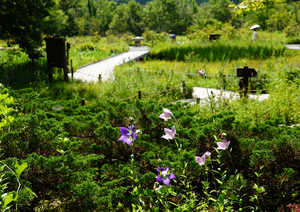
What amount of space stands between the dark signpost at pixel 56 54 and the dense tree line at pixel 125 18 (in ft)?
2.69

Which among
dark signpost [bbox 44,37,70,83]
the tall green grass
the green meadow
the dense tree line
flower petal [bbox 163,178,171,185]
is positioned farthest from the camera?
the tall green grass

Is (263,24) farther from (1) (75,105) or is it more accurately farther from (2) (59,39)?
(1) (75,105)

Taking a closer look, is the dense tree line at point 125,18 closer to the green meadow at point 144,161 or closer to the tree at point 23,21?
the tree at point 23,21

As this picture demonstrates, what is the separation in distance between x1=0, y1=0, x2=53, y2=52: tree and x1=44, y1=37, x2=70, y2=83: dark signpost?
0.82 meters

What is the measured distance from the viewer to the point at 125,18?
4506cm

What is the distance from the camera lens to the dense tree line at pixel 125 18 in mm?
8898

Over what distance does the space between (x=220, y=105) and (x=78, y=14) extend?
56746 mm

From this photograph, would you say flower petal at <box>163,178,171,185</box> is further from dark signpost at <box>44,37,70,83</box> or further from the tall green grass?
the tall green grass

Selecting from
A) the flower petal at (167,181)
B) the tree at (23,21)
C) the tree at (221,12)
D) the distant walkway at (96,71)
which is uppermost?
the tree at (221,12)

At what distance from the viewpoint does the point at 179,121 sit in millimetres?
2668

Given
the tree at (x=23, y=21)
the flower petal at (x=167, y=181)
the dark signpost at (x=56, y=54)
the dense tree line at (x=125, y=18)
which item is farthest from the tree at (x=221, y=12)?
the flower petal at (x=167, y=181)

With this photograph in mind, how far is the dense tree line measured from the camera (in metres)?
8.90

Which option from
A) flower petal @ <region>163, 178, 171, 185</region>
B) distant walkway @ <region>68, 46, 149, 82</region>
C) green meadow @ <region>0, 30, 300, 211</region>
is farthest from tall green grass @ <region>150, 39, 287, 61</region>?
flower petal @ <region>163, 178, 171, 185</region>

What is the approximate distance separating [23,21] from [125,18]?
38200mm
